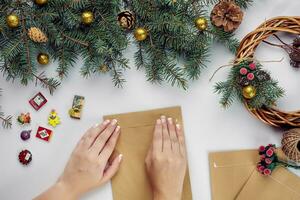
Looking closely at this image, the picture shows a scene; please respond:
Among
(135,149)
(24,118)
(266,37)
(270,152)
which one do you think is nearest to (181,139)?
(135,149)

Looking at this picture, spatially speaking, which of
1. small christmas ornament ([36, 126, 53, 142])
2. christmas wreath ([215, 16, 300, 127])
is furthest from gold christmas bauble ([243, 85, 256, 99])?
small christmas ornament ([36, 126, 53, 142])

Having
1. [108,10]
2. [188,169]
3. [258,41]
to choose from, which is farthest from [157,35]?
[188,169]

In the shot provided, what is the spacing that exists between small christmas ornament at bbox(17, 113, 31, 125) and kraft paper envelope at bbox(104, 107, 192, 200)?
249mm

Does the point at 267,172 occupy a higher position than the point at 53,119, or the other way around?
the point at 53,119

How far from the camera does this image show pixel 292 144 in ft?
3.19

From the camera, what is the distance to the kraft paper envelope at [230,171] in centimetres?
107

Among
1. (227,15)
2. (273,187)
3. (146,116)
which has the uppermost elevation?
(227,15)

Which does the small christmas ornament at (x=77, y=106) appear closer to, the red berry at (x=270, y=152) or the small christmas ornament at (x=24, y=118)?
the small christmas ornament at (x=24, y=118)

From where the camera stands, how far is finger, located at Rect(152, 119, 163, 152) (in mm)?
1101

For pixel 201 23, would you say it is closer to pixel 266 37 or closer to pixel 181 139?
pixel 266 37

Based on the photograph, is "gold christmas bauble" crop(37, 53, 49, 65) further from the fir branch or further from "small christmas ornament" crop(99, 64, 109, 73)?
"small christmas ornament" crop(99, 64, 109, 73)

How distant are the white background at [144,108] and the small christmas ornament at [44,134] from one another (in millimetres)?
12

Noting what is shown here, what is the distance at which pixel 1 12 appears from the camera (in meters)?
1.01

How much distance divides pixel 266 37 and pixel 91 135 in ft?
1.78
